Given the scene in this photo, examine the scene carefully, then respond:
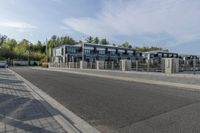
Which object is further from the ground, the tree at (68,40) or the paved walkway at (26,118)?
the tree at (68,40)

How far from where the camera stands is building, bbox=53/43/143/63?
317ft

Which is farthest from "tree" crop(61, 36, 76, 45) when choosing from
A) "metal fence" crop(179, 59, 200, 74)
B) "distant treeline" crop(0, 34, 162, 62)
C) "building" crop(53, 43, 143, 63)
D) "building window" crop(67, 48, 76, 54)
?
"metal fence" crop(179, 59, 200, 74)

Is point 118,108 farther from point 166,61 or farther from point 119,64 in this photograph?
point 119,64

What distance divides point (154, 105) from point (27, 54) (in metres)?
123

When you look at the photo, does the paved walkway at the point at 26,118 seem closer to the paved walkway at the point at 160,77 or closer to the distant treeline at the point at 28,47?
the paved walkway at the point at 160,77

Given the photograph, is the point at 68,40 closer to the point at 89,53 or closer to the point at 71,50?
the point at 89,53

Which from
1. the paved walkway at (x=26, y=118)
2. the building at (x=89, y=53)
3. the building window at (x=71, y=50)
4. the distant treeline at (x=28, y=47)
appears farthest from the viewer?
the distant treeline at (x=28, y=47)

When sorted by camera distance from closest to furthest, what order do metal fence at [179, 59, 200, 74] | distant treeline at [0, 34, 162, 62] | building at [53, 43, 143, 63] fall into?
metal fence at [179, 59, 200, 74] < building at [53, 43, 143, 63] < distant treeline at [0, 34, 162, 62]

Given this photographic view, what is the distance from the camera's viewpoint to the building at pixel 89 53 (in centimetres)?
9662

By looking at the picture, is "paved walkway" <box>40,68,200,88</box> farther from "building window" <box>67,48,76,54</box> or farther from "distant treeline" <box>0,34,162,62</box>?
"distant treeline" <box>0,34,162,62</box>

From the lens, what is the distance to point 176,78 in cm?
2067

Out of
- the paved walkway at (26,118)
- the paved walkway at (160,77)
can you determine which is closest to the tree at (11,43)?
the paved walkway at (160,77)

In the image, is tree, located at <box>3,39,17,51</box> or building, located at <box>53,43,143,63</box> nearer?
building, located at <box>53,43,143,63</box>

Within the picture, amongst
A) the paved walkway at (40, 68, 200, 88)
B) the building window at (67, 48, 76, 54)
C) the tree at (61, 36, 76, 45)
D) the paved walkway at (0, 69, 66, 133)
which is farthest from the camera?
the tree at (61, 36, 76, 45)
